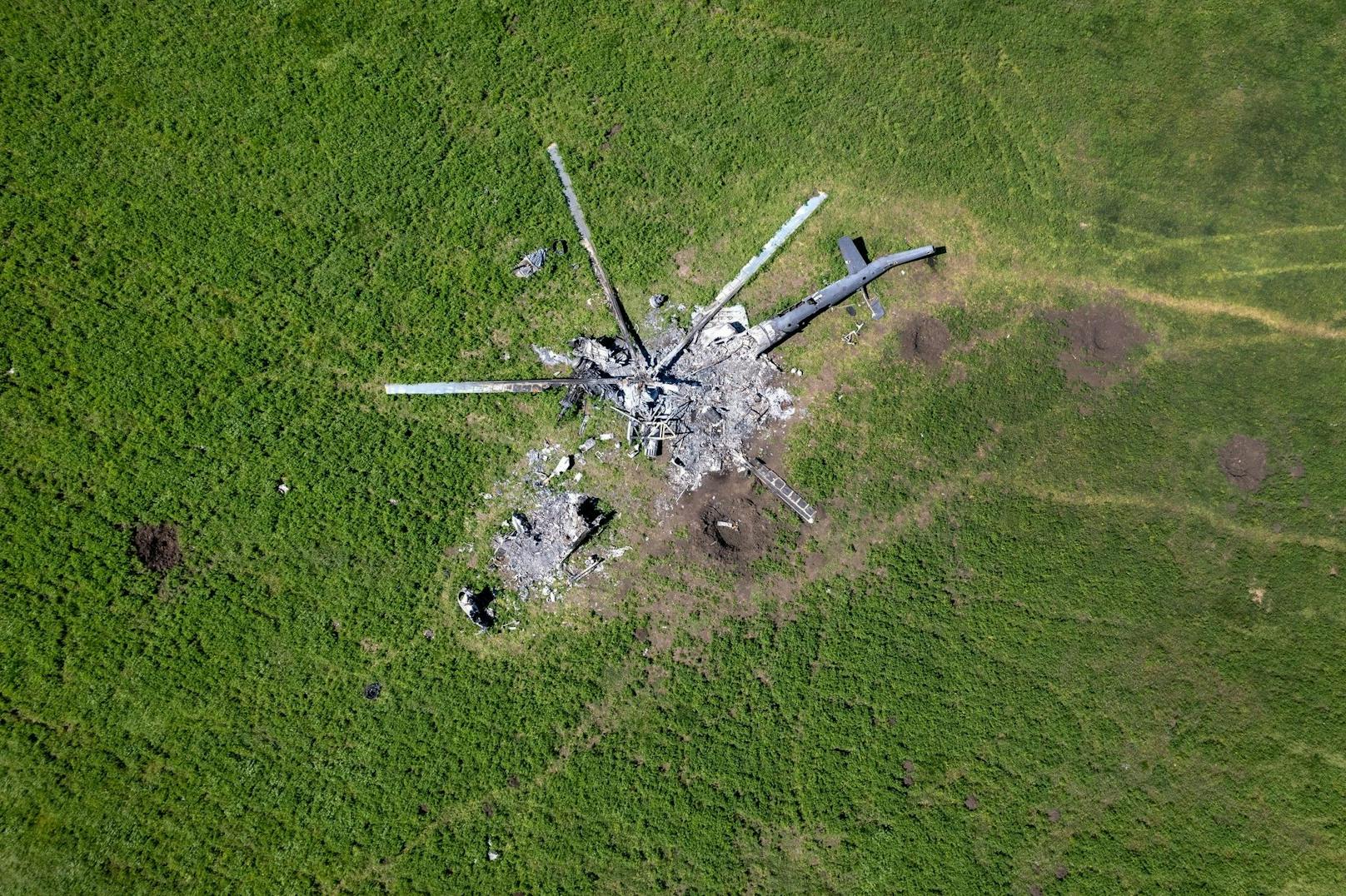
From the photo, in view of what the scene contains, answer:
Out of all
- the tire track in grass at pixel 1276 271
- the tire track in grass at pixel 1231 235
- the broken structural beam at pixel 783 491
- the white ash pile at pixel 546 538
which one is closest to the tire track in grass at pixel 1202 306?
the tire track in grass at pixel 1276 271

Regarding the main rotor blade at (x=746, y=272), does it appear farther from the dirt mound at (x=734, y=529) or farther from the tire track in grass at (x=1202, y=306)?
the tire track in grass at (x=1202, y=306)

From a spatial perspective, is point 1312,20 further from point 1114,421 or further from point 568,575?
point 568,575

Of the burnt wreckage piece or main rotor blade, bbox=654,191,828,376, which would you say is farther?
main rotor blade, bbox=654,191,828,376

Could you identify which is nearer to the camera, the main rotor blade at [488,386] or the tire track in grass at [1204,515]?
the main rotor blade at [488,386]

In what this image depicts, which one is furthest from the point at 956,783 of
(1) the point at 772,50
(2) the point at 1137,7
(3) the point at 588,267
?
(2) the point at 1137,7

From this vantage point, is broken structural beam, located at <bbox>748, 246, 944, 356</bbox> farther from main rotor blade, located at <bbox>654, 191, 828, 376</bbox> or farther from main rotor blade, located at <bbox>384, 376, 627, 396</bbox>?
main rotor blade, located at <bbox>384, 376, 627, 396</bbox>

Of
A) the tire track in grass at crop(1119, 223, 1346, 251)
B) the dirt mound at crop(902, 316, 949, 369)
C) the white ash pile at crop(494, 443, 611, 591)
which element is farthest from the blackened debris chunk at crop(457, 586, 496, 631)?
the tire track in grass at crop(1119, 223, 1346, 251)
